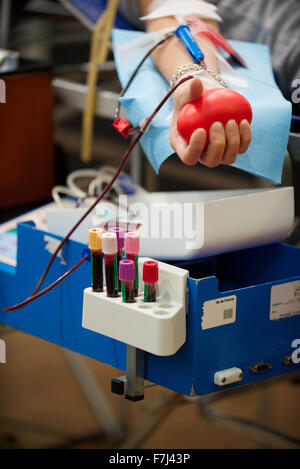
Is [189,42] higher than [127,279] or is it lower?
higher

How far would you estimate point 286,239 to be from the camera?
887 mm

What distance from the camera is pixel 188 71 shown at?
715mm

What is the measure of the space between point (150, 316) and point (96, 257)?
3.4 inches

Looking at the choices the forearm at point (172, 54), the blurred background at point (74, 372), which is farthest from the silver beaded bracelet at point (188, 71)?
the blurred background at point (74, 372)

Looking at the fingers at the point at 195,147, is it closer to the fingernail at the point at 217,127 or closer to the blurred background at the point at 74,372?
the fingernail at the point at 217,127

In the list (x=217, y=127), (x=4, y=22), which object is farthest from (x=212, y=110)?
(x=4, y=22)

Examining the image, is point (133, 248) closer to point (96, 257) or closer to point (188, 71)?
point (96, 257)

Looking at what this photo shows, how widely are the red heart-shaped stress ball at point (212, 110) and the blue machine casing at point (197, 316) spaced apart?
0.15 meters

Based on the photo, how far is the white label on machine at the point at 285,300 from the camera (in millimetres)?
749

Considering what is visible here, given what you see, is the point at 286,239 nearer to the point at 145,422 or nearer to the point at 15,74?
the point at 15,74

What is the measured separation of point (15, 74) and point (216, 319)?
65cm

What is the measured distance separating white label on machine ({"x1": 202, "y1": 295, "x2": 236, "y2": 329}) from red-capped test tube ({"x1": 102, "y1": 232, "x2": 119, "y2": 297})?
85mm
